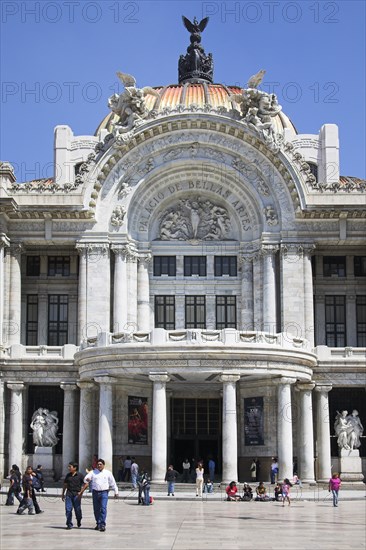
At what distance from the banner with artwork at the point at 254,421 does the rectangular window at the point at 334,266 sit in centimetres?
1100

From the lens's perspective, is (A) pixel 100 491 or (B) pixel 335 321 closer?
(A) pixel 100 491

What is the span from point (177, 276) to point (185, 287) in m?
0.87

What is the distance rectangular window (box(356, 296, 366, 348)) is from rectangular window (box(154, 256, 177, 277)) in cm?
1186

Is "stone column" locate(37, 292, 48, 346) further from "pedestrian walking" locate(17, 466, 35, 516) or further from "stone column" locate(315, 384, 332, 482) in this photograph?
"pedestrian walking" locate(17, 466, 35, 516)

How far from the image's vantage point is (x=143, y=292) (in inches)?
2466

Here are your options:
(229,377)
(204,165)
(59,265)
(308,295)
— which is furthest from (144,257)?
(229,377)

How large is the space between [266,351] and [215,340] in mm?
2792

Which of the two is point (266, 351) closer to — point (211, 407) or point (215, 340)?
point (215, 340)

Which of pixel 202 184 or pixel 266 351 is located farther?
pixel 202 184

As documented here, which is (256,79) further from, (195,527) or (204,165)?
(195,527)

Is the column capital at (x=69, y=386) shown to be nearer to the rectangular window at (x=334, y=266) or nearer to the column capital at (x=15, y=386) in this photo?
the column capital at (x=15, y=386)

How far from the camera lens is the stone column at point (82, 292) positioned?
59.8 metres

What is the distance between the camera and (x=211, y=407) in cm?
6019

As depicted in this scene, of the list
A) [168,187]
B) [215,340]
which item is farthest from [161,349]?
[168,187]
